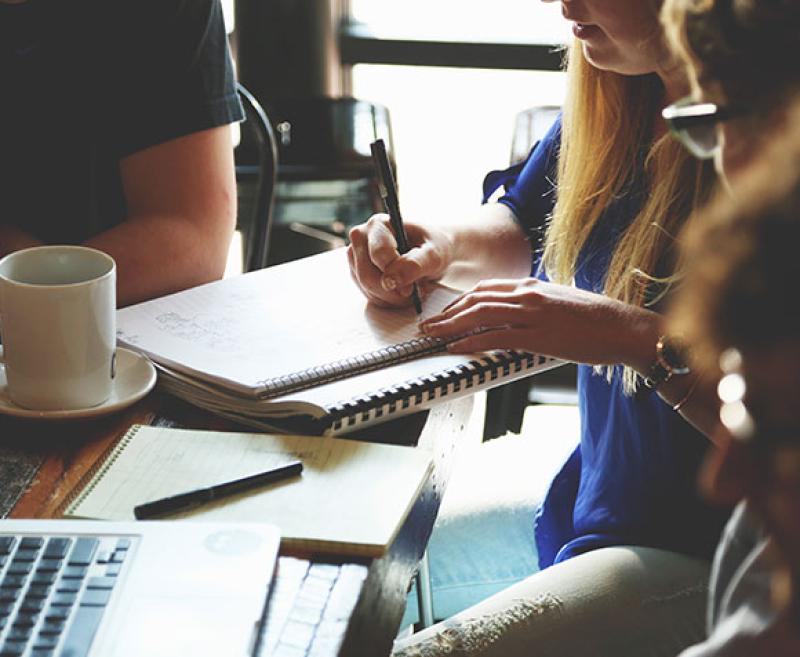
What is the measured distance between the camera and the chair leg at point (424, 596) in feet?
4.13

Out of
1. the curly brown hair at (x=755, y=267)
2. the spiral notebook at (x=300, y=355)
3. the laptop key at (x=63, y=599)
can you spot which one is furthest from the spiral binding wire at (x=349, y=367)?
the curly brown hair at (x=755, y=267)

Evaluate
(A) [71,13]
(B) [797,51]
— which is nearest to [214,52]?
(A) [71,13]

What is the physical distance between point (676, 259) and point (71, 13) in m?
0.80

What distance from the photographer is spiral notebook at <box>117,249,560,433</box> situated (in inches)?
38.9

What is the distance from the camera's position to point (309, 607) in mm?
736

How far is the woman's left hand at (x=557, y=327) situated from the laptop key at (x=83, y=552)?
43 centimetres

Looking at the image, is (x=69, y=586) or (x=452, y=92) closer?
(x=69, y=586)

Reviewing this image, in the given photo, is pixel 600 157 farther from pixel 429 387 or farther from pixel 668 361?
pixel 429 387

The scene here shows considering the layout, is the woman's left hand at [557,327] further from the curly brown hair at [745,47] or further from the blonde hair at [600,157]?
the curly brown hair at [745,47]

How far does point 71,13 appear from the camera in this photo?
1.41 m

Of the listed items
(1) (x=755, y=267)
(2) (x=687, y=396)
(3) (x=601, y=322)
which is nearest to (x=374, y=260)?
(3) (x=601, y=322)

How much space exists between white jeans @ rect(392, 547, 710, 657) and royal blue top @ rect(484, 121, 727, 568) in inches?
2.9

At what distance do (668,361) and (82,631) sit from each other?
0.62 meters

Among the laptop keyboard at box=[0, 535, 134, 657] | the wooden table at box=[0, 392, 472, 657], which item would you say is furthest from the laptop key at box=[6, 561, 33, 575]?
the wooden table at box=[0, 392, 472, 657]
